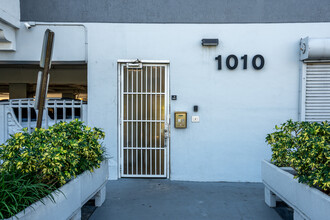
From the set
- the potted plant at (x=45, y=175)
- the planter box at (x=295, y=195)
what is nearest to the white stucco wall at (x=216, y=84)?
the planter box at (x=295, y=195)

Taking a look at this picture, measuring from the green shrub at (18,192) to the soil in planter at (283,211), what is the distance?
3.36m

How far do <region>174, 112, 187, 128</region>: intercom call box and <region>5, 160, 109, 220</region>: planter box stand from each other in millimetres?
1825

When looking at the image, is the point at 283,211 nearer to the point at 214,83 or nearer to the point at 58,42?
the point at 214,83

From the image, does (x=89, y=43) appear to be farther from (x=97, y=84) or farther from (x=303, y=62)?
(x=303, y=62)

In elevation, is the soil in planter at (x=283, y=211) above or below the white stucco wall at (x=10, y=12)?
below

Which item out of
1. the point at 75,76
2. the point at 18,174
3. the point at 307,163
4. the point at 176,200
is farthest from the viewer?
the point at 75,76

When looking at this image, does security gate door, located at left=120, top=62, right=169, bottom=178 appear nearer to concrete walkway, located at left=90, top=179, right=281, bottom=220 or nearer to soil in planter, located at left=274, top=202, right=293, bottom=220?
concrete walkway, located at left=90, top=179, right=281, bottom=220

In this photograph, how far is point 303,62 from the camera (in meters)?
5.21

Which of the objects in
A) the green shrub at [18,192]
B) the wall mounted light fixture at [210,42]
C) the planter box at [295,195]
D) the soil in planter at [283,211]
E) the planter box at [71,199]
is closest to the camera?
the green shrub at [18,192]

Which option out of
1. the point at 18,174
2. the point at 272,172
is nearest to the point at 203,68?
the point at 272,172

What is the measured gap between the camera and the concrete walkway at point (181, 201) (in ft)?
12.4

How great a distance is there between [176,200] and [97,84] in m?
3.00

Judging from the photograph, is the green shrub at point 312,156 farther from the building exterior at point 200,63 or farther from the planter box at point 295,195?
the building exterior at point 200,63


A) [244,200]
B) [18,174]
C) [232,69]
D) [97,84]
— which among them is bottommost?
[244,200]
